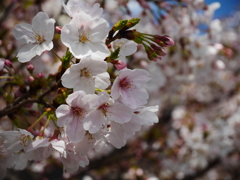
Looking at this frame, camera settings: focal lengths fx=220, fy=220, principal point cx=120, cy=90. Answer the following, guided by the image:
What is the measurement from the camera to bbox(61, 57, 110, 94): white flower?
0.89 m

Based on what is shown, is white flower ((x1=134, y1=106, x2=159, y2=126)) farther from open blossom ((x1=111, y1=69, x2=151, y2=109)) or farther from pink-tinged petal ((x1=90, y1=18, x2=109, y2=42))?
pink-tinged petal ((x1=90, y1=18, x2=109, y2=42))

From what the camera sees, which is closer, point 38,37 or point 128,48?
point 38,37

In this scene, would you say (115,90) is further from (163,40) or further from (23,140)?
(23,140)

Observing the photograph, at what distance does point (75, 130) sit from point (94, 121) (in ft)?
0.33

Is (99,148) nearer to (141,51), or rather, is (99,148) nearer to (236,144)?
(141,51)

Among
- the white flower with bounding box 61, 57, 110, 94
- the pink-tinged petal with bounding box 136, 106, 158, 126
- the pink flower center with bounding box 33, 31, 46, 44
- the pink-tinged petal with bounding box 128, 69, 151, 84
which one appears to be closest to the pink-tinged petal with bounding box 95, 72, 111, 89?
the white flower with bounding box 61, 57, 110, 94

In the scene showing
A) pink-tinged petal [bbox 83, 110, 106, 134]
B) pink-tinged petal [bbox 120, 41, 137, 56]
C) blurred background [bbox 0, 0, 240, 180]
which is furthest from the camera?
blurred background [bbox 0, 0, 240, 180]

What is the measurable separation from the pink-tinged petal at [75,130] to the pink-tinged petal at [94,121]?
0.06 m

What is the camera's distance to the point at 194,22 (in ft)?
9.27

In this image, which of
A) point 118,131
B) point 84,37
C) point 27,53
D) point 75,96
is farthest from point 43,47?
point 118,131

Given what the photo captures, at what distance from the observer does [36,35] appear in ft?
3.44

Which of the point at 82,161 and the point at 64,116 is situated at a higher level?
the point at 64,116

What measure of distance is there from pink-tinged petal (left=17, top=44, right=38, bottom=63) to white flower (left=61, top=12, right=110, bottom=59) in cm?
19

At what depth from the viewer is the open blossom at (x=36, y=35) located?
98cm
